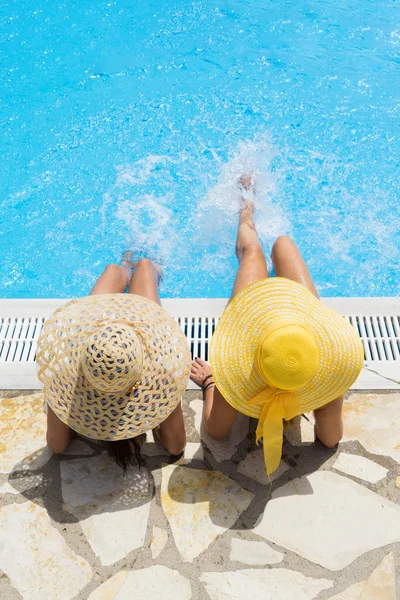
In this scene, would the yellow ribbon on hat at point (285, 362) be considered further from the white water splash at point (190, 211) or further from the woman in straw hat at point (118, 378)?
the white water splash at point (190, 211)

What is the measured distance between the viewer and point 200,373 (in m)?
3.47

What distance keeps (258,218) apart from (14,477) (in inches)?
113

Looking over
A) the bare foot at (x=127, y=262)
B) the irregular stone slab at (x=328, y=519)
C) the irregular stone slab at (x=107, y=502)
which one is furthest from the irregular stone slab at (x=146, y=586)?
the bare foot at (x=127, y=262)

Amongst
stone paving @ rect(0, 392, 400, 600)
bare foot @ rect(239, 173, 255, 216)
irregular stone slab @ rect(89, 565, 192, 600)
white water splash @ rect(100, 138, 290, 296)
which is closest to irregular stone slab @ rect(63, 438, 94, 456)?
stone paving @ rect(0, 392, 400, 600)

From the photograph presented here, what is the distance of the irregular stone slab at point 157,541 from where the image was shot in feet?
9.27

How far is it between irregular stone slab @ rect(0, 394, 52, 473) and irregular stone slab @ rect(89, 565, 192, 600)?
2.52ft

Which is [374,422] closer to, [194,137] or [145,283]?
[145,283]

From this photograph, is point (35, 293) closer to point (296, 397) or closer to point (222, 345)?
point (222, 345)

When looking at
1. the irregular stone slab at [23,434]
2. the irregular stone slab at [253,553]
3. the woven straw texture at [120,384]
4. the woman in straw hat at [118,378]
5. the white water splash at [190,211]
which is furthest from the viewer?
the white water splash at [190,211]

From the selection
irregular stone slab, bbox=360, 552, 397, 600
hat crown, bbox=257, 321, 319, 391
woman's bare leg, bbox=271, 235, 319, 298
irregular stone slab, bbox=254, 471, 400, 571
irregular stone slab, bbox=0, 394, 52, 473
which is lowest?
irregular stone slab, bbox=360, 552, 397, 600

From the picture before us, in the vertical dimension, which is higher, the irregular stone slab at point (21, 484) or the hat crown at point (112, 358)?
the hat crown at point (112, 358)

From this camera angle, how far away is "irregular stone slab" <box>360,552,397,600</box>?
8.71ft

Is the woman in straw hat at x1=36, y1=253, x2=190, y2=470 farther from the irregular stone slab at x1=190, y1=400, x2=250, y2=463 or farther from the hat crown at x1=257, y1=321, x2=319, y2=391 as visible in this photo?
the irregular stone slab at x1=190, y1=400, x2=250, y2=463

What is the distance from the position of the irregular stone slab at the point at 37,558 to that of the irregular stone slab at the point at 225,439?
89cm
